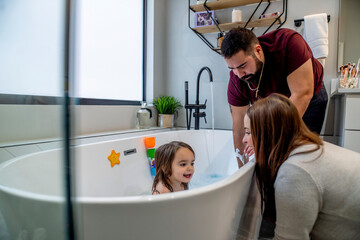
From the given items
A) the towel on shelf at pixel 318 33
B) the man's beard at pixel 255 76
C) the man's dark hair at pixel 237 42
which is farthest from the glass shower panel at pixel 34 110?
the towel on shelf at pixel 318 33

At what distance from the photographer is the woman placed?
72cm

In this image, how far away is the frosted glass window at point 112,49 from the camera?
1.80 m

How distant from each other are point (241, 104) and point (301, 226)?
0.97m

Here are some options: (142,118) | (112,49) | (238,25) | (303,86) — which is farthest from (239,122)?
(112,49)

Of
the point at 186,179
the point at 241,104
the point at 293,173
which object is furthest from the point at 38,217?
the point at 241,104

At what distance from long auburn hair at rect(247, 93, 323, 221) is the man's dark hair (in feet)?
1.40

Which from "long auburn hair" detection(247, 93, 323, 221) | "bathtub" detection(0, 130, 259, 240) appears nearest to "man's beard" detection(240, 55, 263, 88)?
"long auburn hair" detection(247, 93, 323, 221)

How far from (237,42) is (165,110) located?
1.22 meters

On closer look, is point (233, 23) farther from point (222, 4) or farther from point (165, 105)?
point (165, 105)

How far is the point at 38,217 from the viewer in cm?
42

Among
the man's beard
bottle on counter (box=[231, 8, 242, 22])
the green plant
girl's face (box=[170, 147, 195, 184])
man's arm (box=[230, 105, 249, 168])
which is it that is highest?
bottle on counter (box=[231, 8, 242, 22])

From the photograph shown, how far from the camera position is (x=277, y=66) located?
1.34 metres

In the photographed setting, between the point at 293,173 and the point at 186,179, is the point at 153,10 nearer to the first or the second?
the point at 186,179

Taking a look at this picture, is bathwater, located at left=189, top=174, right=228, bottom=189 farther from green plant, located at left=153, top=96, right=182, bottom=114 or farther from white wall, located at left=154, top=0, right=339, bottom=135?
green plant, located at left=153, top=96, right=182, bottom=114
